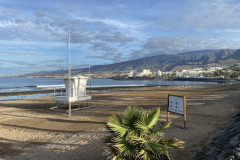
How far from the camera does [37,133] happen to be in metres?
8.50

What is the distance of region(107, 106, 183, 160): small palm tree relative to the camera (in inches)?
152

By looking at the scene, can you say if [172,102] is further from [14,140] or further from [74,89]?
[74,89]

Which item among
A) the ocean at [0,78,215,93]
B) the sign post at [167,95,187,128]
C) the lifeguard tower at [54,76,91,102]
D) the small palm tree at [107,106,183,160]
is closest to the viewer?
the small palm tree at [107,106,183,160]

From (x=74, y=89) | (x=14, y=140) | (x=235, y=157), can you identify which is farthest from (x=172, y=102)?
(x=74, y=89)

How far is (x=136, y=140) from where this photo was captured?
3.96 metres

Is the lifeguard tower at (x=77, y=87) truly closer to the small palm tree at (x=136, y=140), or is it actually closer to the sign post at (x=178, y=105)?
the sign post at (x=178, y=105)

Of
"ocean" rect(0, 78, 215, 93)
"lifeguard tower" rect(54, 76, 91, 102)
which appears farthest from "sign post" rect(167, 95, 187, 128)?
"ocean" rect(0, 78, 215, 93)

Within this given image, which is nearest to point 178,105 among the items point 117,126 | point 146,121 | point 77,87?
point 146,121

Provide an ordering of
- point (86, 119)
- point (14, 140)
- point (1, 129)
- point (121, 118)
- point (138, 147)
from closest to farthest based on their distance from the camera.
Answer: point (138, 147)
point (121, 118)
point (14, 140)
point (1, 129)
point (86, 119)

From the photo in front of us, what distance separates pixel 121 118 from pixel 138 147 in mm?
797

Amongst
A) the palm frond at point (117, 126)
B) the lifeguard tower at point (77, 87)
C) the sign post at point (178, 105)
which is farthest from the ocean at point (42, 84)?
the palm frond at point (117, 126)

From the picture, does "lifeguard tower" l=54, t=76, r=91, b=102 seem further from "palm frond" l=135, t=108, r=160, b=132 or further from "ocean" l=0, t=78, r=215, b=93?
"palm frond" l=135, t=108, r=160, b=132

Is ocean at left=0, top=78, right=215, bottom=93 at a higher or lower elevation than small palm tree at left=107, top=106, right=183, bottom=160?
lower

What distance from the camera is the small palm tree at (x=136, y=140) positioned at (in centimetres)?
385
